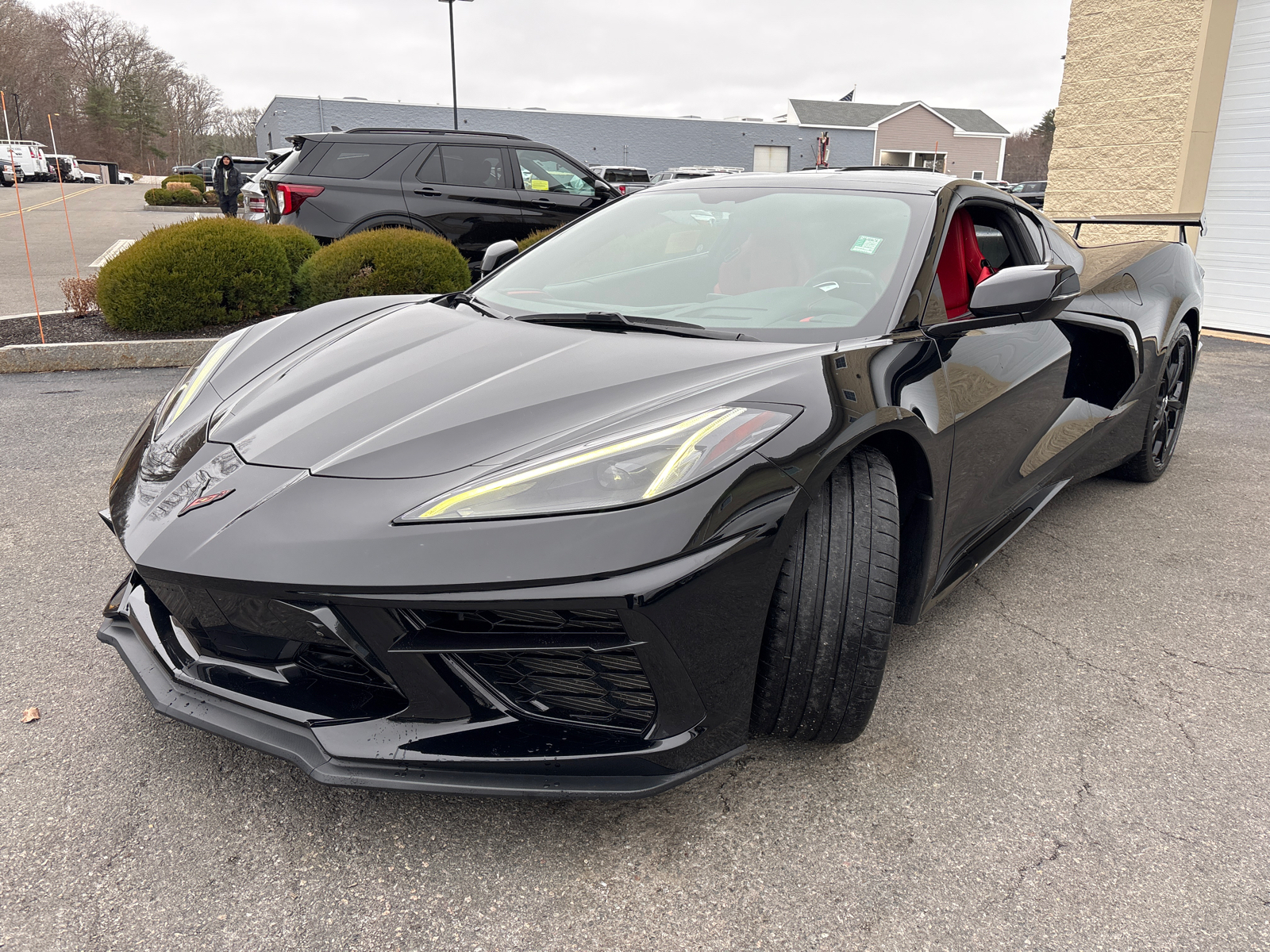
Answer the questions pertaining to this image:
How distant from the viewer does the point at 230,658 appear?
5.49 feet

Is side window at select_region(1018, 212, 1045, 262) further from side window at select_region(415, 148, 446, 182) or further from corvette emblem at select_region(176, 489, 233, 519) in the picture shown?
side window at select_region(415, 148, 446, 182)

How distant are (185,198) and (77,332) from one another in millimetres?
26264

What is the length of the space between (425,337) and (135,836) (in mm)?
1336

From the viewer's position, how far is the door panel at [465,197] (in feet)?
27.1

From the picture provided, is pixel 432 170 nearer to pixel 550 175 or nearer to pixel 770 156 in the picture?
pixel 550 175

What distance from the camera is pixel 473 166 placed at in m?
8.50

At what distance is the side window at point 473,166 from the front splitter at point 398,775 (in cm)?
754

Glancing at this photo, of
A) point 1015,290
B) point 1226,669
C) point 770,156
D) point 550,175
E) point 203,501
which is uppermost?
point 770,156

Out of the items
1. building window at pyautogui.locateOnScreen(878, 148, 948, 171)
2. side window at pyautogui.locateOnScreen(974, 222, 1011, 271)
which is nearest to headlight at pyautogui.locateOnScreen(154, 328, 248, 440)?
side window at pyautogui.locateOnScreen(974, 222, 1011, 271)

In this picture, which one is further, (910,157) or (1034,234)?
(910,157)

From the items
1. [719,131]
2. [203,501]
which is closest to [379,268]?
[203,501]

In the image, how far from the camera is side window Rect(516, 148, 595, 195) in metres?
8.66

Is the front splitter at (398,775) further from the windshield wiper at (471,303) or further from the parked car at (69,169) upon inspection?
the parked car at (69,169)

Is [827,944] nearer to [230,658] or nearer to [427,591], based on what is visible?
[427,591]
